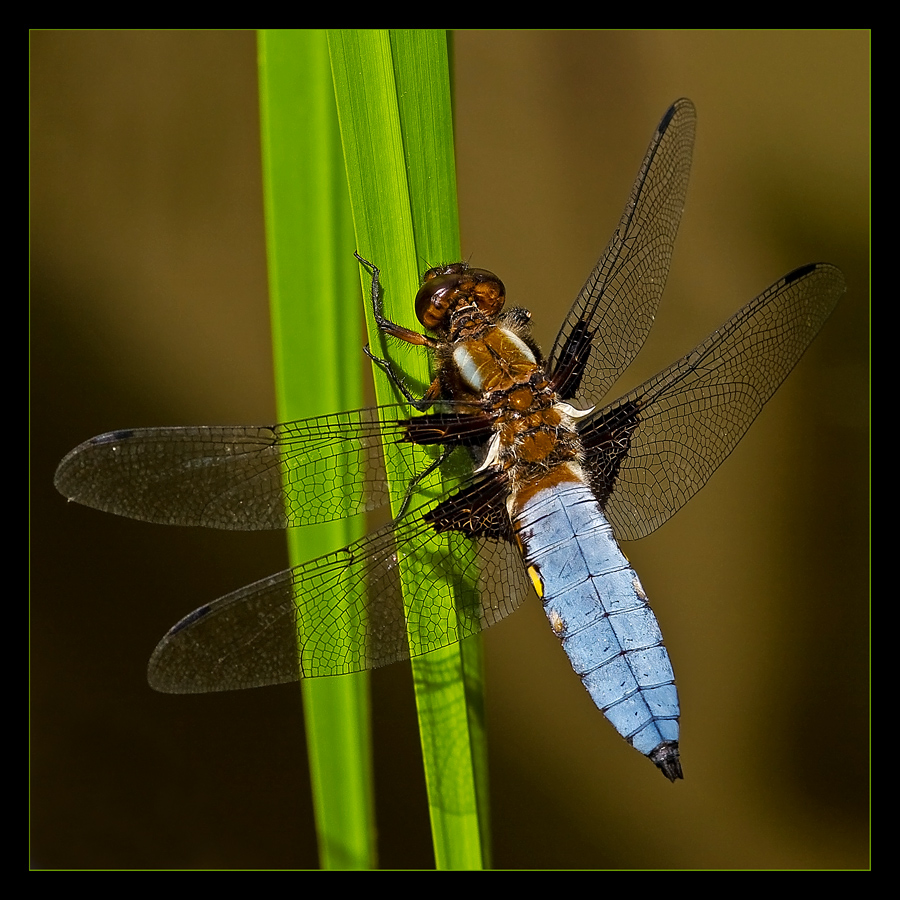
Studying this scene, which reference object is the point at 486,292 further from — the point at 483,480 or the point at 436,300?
the point at 483,480

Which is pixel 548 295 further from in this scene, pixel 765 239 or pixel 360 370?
pixel 360 370

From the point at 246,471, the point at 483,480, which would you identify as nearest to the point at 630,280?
the point at 483,480

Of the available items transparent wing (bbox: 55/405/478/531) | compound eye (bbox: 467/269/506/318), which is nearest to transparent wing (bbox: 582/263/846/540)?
compound eye (bbox: 467/269/506/318)

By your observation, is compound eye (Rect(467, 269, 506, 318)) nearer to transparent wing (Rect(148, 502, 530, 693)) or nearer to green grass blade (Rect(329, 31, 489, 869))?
green grass blade (Rect(329, 31, 489, 869))

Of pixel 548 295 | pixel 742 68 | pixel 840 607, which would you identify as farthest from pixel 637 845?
pixel 742 68

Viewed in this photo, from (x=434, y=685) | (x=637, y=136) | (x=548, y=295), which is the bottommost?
(x=434, y=685)

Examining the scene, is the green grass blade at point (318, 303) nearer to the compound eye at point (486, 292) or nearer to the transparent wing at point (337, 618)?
the transparent wing at point (337, 618)

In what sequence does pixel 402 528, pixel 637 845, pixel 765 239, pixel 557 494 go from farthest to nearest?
pixel 637 845, pixel 765 239, pixel 557 494, pixel 402 528
